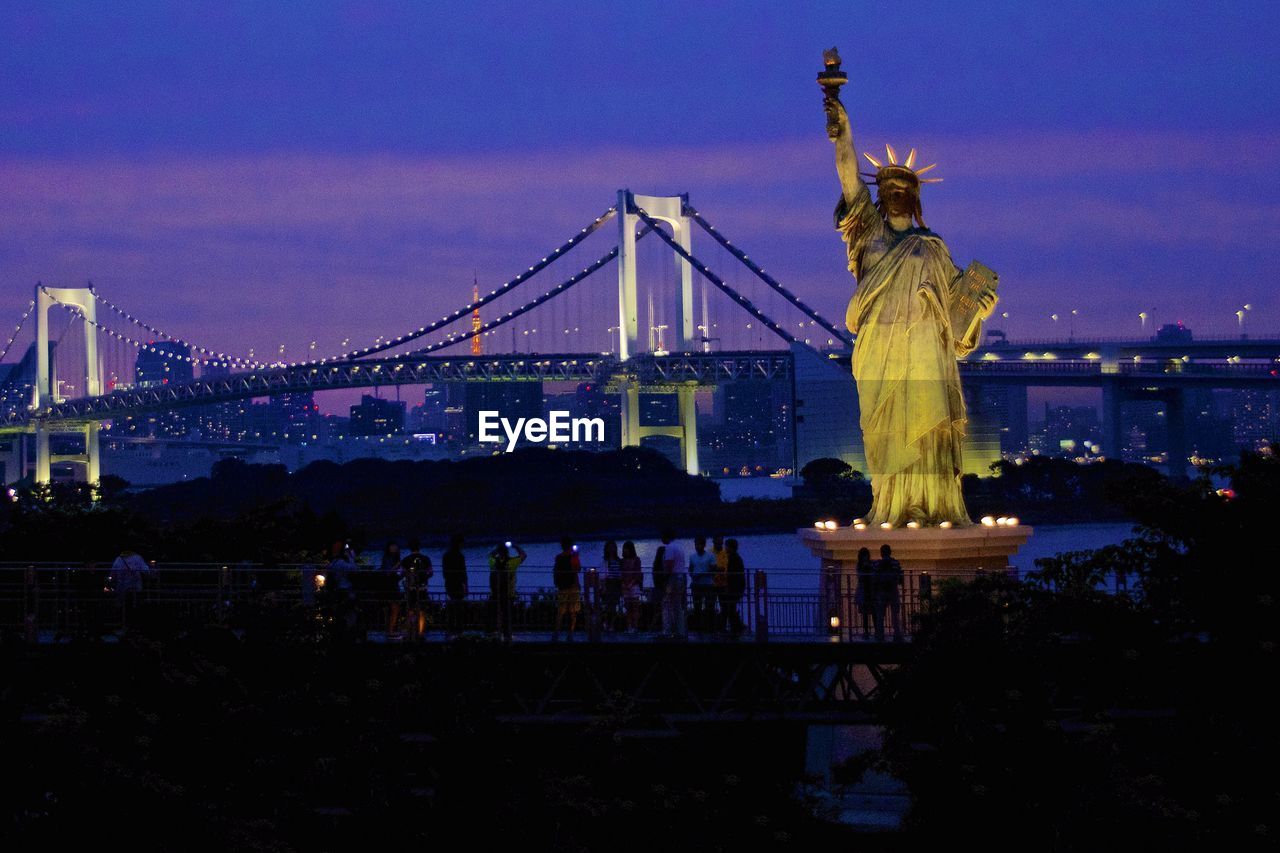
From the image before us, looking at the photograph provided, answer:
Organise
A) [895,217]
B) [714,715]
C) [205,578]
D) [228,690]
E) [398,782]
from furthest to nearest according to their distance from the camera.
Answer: [205,578] < [895,217] < [714,715] < [228,690] < [398,782]

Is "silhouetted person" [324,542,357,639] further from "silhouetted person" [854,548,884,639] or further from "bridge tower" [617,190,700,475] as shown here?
"bridge tower" [617,190,700,475]

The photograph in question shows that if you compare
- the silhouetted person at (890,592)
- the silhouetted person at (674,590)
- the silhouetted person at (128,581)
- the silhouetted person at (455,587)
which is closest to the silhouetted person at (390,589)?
the silhouetted person at (455,587)

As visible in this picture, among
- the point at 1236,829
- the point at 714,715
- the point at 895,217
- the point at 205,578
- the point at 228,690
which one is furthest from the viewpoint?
the point at 205,578

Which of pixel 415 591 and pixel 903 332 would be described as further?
pixel 903 332

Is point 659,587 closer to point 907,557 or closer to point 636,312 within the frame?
point 907,557

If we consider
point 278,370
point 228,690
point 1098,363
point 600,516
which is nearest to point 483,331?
point 278,370

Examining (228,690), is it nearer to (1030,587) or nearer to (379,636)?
(379,636)

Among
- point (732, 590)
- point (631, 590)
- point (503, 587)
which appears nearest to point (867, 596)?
point (732, 590)
